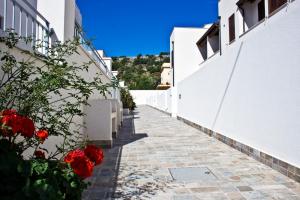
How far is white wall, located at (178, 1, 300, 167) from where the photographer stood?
4965mm

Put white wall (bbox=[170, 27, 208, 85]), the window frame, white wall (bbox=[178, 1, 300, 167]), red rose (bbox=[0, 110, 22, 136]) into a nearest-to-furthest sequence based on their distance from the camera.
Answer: red rose (bbox=[0, 110, 22, 136])
white wall (bbox=[178, 1, 300, 167])
the window frame
white wall (bbox=[170, 27, 208, 85])

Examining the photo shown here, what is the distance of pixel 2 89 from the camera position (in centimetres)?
346

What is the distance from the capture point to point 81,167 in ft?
7.82

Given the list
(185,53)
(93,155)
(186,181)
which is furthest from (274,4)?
(185,53)

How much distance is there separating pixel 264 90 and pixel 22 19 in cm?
465

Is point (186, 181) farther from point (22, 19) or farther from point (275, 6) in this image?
point (275, 6)

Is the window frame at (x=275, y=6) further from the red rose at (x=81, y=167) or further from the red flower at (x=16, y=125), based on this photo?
the red flower at (x=16, y=125)

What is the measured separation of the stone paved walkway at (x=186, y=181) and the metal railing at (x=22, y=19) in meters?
2.31

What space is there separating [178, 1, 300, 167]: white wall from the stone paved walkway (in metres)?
0.54

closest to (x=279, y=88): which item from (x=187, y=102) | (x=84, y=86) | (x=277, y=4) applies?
(x=84, y=86)

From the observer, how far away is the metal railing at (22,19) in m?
4.08

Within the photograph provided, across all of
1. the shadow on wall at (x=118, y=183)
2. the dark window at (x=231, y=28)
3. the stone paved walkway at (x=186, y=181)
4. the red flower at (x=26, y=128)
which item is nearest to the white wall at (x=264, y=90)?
the stone paved walkway at (x=186, y=181)

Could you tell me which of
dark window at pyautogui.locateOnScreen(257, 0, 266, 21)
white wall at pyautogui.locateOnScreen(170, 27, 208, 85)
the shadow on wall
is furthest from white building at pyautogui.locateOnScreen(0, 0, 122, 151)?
white wall at pyautogui.locateOnScreen(170, 27, 208, 85)

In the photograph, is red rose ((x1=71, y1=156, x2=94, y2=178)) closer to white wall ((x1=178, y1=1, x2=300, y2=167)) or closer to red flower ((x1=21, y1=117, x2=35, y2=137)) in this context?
red flower ((x1=21, y1=117, x2=35, y2=137))
